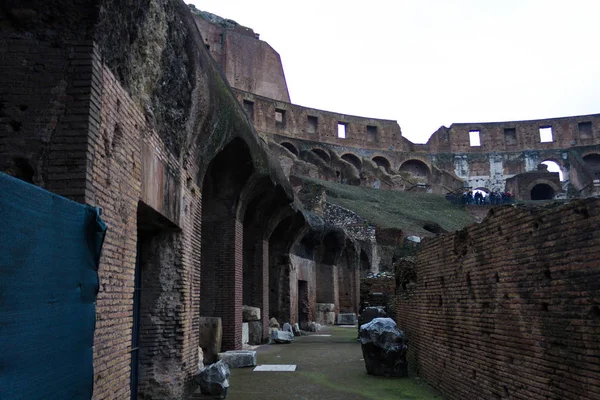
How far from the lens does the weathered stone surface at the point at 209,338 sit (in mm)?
9062

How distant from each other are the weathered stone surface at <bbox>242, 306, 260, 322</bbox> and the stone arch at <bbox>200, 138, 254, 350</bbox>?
1.40 metres

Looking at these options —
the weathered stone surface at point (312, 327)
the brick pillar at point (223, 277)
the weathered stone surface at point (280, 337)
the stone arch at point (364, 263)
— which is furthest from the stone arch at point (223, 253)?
the stone arch at point (364, 263)

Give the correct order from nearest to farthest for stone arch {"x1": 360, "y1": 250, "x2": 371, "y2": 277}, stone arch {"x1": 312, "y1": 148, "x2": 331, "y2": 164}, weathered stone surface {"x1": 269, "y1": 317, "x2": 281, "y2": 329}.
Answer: weathered stone surface {"x1": 269, "y1": 317, "x2": 281, "y2": 329} → stone arch {"x1": 360, "y1": 250, "x2": 371, "y2": 277} → stone arch {"x1": 312, "y1": 148, "x2": 331, "y2": 164}

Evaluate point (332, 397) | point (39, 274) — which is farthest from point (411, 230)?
point (39, 274)

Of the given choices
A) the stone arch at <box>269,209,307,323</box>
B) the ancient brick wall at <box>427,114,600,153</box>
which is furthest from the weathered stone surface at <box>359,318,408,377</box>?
the ancient brick wall at <box>427,114,600,153</box>

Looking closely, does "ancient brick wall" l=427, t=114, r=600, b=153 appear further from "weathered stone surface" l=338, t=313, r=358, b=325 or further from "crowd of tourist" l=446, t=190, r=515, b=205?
"weathered stone surface" l=338, t=313, r=358, b=325

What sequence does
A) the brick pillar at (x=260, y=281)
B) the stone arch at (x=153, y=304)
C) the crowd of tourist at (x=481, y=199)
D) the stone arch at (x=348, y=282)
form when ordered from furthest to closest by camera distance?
the crowd of tourist at (x=481, y=199), the stone arch at (x=348, y=282), the brick pillar at (x=260, y=281), the stone arch at (x=153, y=304)

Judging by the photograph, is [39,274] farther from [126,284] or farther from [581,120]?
[581,120]

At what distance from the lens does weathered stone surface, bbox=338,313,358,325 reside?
Answer: 21.3m

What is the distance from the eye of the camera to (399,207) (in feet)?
113

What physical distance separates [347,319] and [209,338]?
13.0 metres

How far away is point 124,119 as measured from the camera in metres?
4.56

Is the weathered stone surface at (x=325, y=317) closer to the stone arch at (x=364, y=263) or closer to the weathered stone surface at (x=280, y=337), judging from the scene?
the stone arch at (x=364, y=263)

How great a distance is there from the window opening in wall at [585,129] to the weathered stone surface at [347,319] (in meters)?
36.6
